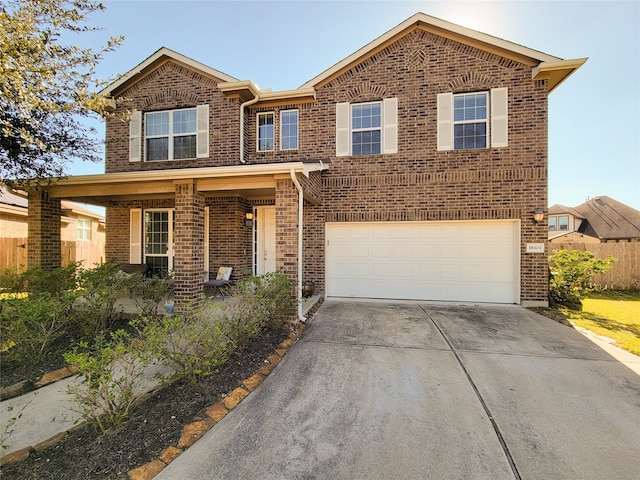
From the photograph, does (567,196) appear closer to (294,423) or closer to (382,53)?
(382,53)

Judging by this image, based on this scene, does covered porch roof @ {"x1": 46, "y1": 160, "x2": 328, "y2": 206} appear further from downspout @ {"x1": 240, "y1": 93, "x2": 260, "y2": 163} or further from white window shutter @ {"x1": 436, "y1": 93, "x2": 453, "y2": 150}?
white window shutter @ {"x1": 436, "y1": 93, "x2": 453, "y2": 150}

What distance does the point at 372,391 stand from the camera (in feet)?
11.7

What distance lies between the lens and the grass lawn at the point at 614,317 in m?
5.39

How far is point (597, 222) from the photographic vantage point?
2291cm

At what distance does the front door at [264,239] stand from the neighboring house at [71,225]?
7.10 m

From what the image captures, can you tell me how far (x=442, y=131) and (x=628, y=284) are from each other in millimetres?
9800

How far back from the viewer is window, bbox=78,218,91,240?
57.1 feet

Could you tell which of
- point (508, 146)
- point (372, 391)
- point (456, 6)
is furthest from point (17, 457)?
point (456, 6)

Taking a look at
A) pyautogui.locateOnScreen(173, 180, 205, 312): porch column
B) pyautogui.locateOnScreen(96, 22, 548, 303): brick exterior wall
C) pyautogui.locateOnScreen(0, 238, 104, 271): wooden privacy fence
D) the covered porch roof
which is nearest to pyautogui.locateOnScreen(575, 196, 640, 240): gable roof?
pyautogui.locateOnScreen(96, 22, 548, 303): brick exterior wall

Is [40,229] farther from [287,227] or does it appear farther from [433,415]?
[433,415]

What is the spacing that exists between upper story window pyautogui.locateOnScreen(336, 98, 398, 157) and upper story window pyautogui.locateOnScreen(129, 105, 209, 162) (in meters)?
4.12

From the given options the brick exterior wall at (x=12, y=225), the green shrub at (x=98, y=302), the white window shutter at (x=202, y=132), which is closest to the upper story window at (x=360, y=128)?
the white window shutter at (x=202, y=132)

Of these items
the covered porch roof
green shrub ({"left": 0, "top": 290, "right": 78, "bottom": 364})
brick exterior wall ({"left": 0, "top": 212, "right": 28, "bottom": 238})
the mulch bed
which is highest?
the covered porch roof

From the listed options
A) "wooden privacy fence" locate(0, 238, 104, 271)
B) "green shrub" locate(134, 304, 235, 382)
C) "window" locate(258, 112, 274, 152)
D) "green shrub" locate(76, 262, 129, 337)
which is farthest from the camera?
"wooden privacy fence" locate(0, 238, 104, 271)
